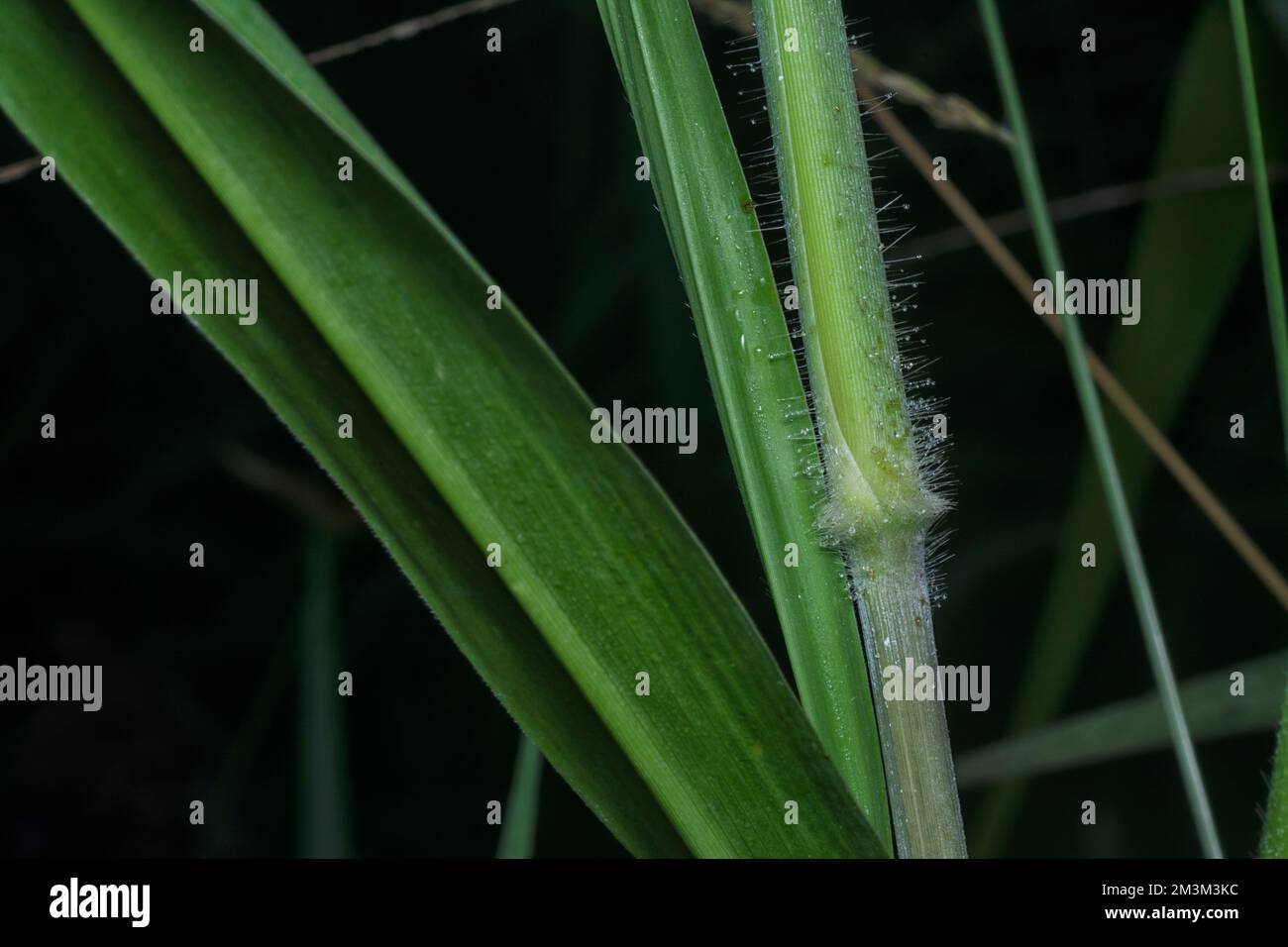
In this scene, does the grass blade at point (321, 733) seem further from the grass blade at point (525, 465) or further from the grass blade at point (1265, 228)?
the grass blade at point (1265, 228)

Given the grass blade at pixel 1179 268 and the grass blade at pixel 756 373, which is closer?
the grass blade at pixel 756 373
